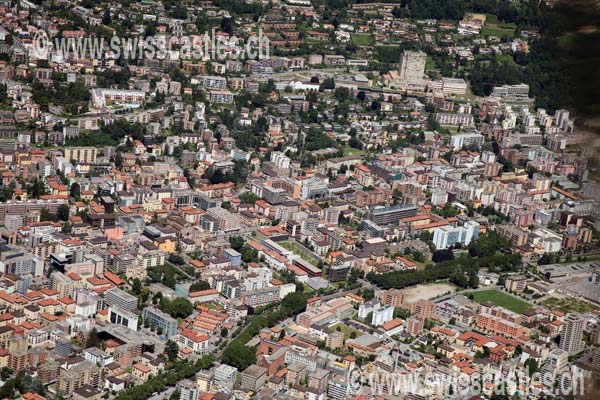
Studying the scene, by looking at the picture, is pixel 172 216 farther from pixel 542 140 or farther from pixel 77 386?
pixel 542 140

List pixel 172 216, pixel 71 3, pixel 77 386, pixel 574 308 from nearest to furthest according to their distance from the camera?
pixel 77 386, pixel 574 308, pixel 172 216, pixel 71 3

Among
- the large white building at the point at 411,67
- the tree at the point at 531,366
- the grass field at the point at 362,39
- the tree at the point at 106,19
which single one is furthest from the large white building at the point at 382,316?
the grass field at the point at 362,39

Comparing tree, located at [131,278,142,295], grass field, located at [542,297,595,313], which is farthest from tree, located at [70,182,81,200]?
grass field, located at [542,297,595,313]

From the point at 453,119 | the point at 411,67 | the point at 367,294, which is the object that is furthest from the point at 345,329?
the point at 411,67

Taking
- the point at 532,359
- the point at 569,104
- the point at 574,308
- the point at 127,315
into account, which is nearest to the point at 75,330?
the point at 127,315

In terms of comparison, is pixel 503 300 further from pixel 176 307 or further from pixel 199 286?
pixel 176 307

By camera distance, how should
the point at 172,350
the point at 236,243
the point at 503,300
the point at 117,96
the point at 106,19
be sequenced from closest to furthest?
the point at 172,350 < the point at 503,300 < the point at 236,243 < the point at 117,96 < the point at 106,19

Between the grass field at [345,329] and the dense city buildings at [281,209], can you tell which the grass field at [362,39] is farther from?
the grass field at [345,329]
